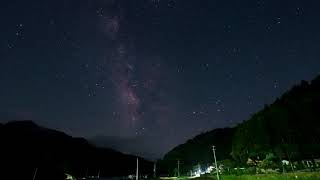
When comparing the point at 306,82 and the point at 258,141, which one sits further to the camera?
the point at 306,82

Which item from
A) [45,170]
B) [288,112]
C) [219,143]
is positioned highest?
[219,143]

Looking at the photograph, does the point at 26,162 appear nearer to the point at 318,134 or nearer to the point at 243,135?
the point at 243,135

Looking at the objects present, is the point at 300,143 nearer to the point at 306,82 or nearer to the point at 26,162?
the point at 306,82

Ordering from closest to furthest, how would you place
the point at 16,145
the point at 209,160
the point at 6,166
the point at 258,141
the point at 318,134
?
1. the point at 318,134
2. the point at 258,141
3. the point at 6,166
4. the point at 16,145
5. the point at 209,160

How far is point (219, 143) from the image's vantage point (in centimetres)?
19075

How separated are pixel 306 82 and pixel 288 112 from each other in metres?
40.7

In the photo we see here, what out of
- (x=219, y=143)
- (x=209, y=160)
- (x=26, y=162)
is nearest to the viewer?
(x=26, y=162)

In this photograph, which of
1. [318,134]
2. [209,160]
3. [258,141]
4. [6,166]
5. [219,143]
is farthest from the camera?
[219,143]

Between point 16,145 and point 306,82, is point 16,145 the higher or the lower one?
the lower one

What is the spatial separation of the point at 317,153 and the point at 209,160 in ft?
393

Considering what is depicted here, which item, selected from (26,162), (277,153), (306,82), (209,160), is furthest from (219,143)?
(277,153)

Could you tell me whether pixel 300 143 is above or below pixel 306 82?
below

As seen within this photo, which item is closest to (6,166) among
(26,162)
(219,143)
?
(26,162)

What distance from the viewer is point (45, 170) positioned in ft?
359
